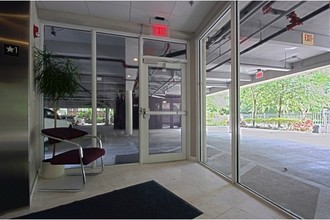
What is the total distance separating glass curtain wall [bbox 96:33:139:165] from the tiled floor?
77cm

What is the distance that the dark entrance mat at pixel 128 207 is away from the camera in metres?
2.03

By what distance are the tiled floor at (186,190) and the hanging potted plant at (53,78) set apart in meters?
0.32

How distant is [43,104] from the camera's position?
3.67m

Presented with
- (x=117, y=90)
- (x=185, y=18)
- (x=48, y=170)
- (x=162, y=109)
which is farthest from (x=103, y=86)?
(x=185, y=18)

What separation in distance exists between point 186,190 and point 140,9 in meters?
2.96

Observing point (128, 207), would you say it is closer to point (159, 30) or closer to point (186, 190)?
point (186, 190)

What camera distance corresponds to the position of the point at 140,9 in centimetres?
344

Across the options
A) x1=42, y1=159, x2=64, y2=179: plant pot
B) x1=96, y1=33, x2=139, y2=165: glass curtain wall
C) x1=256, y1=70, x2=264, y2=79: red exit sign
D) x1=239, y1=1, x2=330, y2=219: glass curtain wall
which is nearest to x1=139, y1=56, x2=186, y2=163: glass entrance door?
x1=96, y1=33, x2=139, y2=165: glass curtain wall

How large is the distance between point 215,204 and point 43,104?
3302mm

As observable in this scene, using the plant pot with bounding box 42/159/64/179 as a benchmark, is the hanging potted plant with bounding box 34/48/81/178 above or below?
above

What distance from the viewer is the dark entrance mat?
2.03 meters

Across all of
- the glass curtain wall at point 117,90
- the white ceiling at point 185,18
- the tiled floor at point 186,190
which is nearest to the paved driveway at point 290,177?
the tiled floor at point 186,190

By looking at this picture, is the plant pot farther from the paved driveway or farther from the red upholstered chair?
the paved driveway

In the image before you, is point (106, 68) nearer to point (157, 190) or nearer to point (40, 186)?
point (40, 186)
